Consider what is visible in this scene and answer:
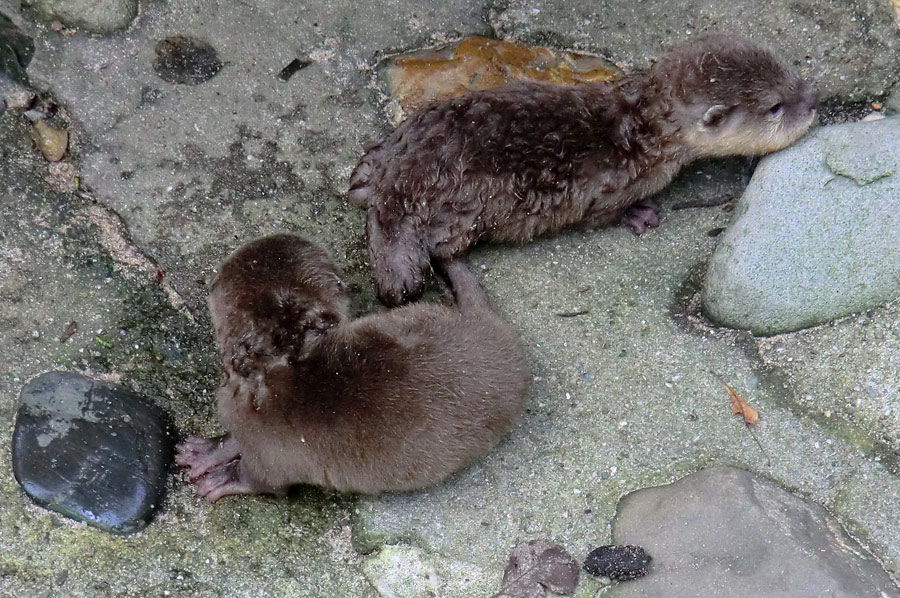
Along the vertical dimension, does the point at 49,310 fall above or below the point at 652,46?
below

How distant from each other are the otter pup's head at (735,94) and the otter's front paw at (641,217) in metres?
0.31

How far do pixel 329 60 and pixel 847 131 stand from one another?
217 cm

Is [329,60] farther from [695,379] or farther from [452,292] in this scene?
[695,379]

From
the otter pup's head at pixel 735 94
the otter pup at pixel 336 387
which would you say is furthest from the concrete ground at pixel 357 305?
the otter pup's head at pixel 735 94

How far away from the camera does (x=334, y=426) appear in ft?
8.08

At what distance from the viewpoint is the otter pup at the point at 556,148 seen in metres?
2.97

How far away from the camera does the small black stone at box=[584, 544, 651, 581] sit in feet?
8.00

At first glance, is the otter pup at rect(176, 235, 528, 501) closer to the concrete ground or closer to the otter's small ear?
the concrete ground

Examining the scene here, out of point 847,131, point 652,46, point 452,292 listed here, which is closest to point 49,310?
point 452,292

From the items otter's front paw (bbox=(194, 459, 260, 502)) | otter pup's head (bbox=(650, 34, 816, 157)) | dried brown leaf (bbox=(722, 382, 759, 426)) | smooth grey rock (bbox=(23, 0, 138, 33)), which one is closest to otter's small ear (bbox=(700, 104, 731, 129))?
otter pup's head (bbox=(650, 34, 816, 157))

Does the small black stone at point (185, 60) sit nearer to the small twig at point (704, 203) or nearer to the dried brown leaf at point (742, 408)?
the small twig at point (704, 203)

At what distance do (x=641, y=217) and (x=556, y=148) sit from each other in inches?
21.1

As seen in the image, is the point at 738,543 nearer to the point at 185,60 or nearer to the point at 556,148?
the point at 556,148

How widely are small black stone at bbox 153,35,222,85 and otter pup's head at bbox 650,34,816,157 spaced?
1895mm
